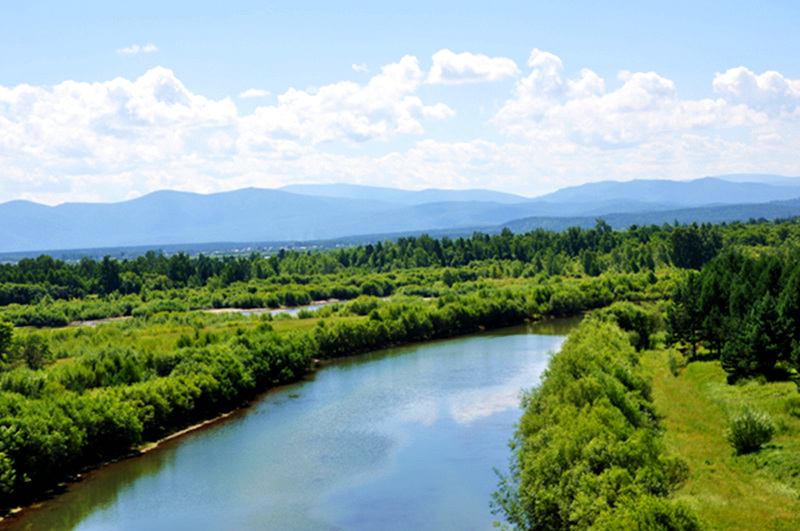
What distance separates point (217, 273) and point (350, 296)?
45.2m

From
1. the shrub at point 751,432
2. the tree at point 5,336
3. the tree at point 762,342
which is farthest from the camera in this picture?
the tree at point 5,336

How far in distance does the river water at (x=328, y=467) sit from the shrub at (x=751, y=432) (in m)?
13.3

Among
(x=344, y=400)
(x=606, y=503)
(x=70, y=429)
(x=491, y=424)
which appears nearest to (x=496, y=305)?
(x=344, y=400)

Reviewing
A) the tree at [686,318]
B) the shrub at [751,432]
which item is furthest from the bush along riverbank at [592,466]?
the tree at [686,318]

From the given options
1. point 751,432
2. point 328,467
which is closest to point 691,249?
point 751,432

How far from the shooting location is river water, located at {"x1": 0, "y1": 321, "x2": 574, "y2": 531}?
1534 inches

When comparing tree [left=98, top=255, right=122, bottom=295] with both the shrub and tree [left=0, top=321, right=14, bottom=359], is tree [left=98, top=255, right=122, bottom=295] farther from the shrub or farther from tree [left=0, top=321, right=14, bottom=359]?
the shrub

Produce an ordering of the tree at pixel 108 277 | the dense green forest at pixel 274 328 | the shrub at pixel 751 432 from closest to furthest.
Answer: the shrub at pixel 751 432
the dense green forest at pixel 274 328
the tree at pixel 108 277

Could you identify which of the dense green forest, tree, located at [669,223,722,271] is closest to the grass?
the dense green forest

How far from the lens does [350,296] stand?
156 m

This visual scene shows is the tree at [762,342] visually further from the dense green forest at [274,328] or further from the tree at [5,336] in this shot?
the tree at [5,336]

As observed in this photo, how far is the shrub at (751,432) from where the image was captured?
120 ft

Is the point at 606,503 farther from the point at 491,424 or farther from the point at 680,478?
the point at 491,424

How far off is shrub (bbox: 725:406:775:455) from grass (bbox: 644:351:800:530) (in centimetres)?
49
